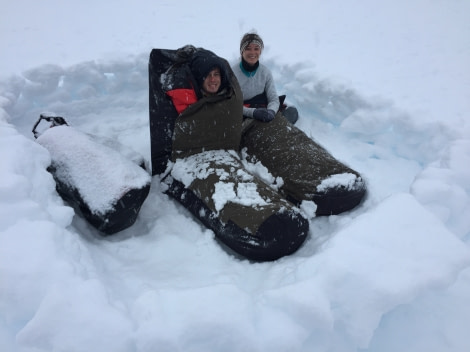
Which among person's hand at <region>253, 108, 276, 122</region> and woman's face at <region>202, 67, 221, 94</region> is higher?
woman's face at <region>202, 67, 221, 94</region>

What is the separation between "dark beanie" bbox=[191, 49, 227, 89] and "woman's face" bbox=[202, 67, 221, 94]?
0.02 m

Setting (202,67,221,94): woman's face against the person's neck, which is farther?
the person's neck

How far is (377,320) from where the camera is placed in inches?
46.2

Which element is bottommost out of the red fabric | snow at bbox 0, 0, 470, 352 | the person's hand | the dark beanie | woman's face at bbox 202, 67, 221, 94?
snow at bbox 0, 0, 470, 352

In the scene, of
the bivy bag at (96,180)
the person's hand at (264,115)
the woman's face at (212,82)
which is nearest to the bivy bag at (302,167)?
the person's hand at (264,115)

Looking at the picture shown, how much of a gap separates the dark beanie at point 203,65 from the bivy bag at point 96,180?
614 millimetres

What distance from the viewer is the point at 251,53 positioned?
2330mm

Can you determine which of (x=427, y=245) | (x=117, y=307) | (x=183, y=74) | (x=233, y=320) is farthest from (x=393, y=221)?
(x=183, y=74)

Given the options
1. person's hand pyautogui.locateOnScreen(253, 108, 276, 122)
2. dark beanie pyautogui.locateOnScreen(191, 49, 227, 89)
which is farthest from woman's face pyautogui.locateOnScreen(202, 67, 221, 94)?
person's hand pyautogui.locateOnScreen(253, 108, 276, 122)

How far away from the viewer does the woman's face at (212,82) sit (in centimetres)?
186

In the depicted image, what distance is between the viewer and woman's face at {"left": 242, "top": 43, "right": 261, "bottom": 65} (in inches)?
90.7

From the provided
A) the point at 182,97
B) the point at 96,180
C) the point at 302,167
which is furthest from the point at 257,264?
the point at 182,97

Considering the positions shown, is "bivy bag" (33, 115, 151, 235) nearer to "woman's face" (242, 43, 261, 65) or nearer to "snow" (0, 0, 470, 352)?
"snow" (0, 0, 470, 352)

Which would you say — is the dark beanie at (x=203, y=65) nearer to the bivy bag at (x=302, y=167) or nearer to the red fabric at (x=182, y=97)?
the red fabric at (x=182, y=97)
